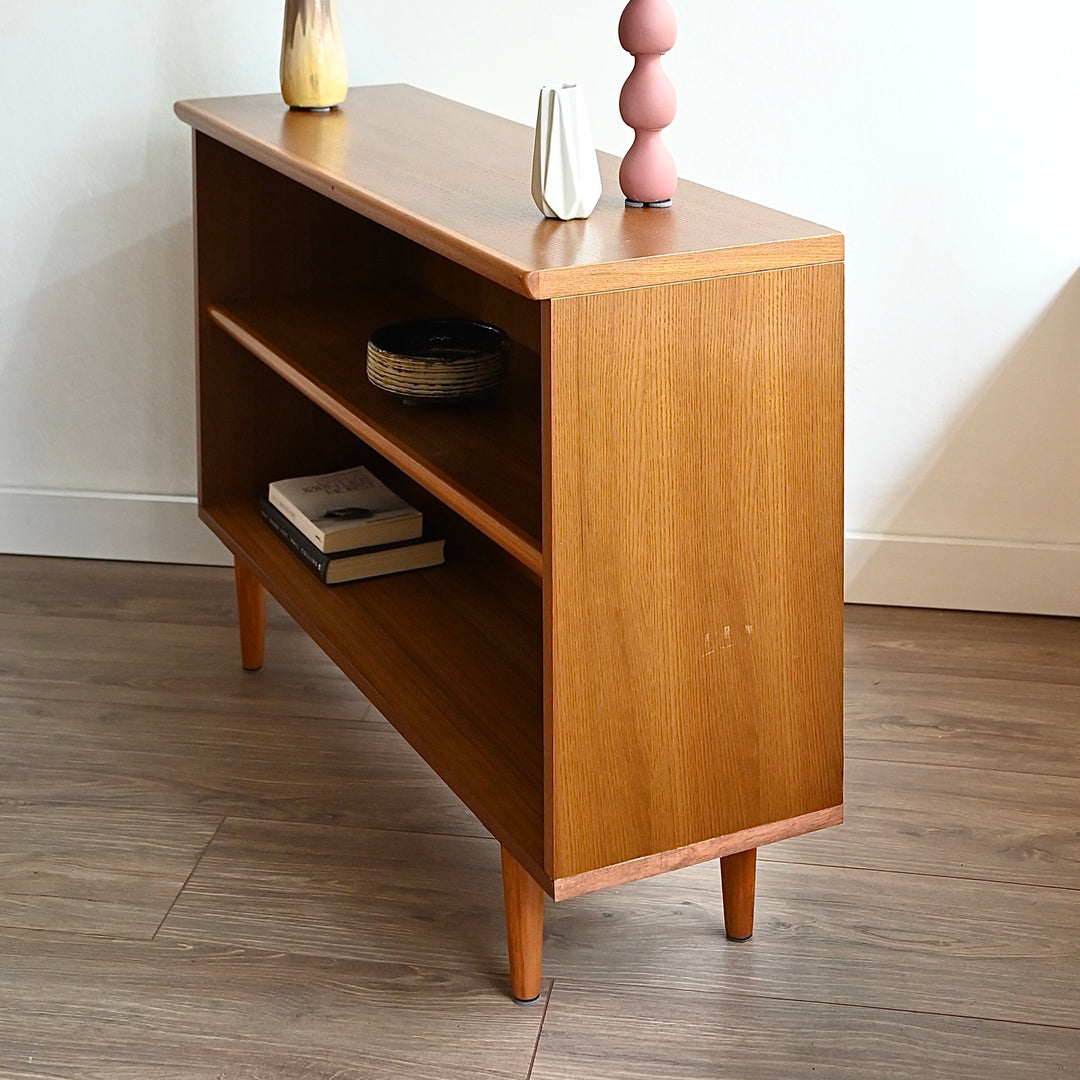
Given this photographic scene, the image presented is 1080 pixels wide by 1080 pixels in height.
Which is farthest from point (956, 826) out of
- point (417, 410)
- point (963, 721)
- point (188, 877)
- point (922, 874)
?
point (188, 877)

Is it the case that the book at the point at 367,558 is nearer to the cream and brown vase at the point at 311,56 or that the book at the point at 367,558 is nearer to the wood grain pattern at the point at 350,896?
the wood grain pattern at the point at 350,896

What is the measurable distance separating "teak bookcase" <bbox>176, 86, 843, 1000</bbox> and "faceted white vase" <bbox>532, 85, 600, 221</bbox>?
0.11ft

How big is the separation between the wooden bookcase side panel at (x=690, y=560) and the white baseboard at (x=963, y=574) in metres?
1.20

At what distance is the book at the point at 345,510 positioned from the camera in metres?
2.23

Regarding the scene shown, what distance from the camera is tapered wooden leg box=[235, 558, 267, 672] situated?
2469 millimetres

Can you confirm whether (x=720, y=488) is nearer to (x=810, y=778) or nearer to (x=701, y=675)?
(x=701, y=675)

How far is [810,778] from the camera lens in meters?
1.64

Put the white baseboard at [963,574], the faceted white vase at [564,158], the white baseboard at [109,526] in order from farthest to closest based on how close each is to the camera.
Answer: the white baseboard at [109,526] → the white baseboard at [963,574] → the faceted white vase at [564,158]

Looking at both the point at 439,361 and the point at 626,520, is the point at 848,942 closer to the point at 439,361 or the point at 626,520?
the point at 626,520

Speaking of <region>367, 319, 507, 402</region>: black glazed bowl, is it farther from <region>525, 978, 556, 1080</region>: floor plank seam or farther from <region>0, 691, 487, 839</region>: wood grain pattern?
<region>525, 978, 556, 1080</region>: floor plank seam

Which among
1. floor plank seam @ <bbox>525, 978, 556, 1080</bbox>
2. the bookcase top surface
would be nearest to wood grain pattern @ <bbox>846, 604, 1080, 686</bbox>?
floor plank seam @ <bbox>525, 978, 556, 1080</bbox>

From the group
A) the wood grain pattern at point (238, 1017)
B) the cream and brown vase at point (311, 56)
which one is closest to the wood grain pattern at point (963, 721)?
the wood grain pattern at point (238, 1017)

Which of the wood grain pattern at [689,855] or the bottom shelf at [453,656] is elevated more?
the bottom shelf at [453,656]

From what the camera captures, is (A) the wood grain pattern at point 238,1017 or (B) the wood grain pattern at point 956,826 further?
(B) the wood grain pattern at point 956,826
